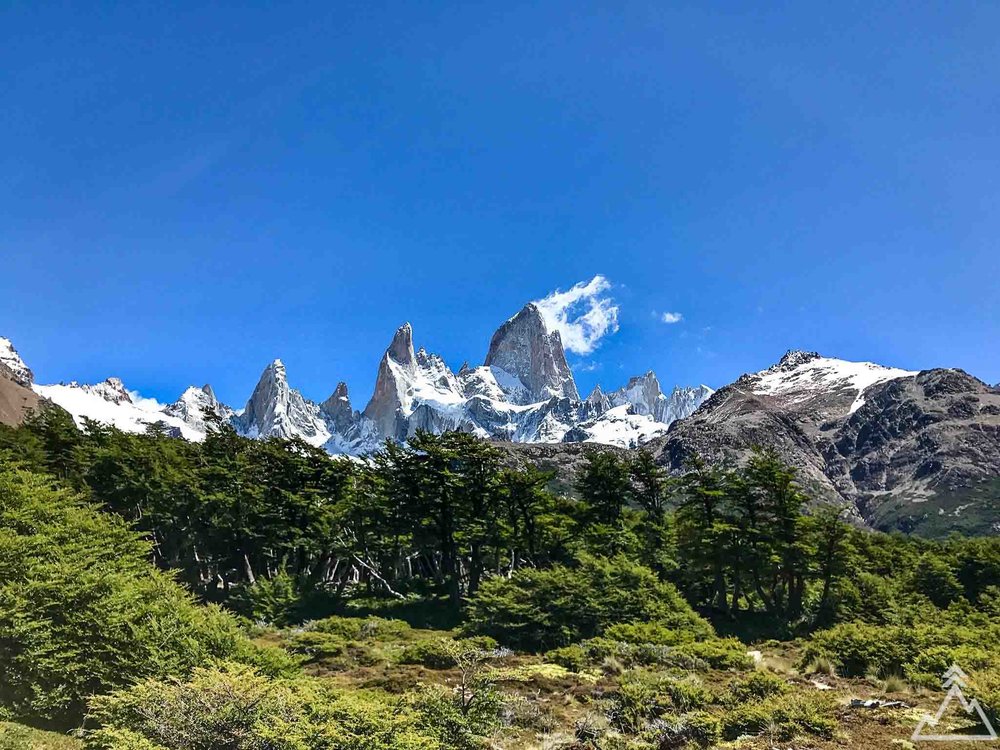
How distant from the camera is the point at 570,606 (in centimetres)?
2861

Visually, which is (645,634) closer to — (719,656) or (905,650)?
(719,656)

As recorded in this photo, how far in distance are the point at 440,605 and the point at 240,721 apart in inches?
1071

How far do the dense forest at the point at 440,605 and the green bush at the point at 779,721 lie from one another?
60mm

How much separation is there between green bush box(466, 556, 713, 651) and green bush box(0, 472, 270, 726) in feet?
45.1

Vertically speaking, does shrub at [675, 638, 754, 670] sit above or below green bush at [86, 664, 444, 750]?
above

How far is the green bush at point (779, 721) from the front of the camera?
14641 millimetres

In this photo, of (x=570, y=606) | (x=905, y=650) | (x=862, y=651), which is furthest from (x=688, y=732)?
(x=570, y=606)

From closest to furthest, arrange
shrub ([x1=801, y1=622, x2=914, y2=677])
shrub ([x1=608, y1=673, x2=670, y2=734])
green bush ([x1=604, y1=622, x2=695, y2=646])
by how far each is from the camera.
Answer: shrub ([x1=608, y1=673, x2=670, y2=734]) < shrub ([x1=801, y1=622, x2=914, y2=677]) < green bush ([x1=604, y1=622, x2=695, y2=646])

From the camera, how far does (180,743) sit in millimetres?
10570

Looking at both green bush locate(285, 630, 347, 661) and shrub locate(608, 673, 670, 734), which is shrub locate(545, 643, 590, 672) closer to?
shrub locate(608, 673, 670, 734)

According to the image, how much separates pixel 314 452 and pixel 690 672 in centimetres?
3094

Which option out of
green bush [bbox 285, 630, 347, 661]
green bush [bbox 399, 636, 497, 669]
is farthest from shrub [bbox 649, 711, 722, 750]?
green bush [bbox 285, 630, 347, 661]

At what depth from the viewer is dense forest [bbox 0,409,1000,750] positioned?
535 inches

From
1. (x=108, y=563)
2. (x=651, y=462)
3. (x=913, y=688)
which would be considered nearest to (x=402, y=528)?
(x=651, y=462)
